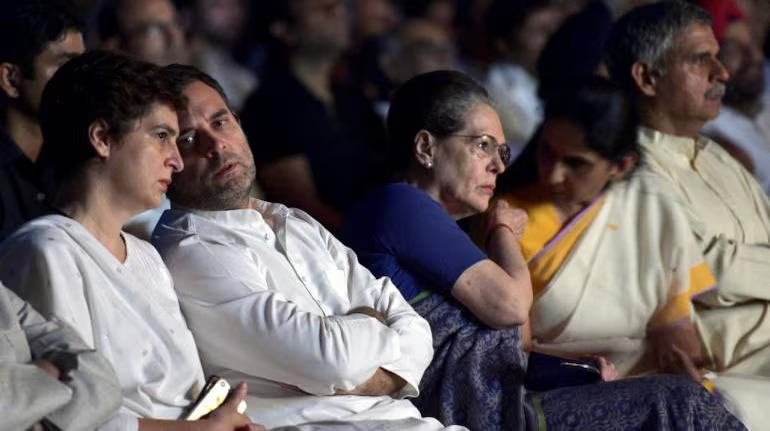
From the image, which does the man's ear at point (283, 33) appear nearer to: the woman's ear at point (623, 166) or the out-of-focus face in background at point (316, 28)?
the out-of-focus face in background at point (316, 28)

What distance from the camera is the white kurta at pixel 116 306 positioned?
3.19 meters

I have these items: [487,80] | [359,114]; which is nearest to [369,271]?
[359,114]

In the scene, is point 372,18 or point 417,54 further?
point 372,18

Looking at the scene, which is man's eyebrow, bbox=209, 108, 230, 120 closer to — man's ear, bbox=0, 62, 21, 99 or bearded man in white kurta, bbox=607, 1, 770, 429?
man's ear, bbox=0, 62, 21, 99

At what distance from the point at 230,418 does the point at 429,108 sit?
50.8 inches

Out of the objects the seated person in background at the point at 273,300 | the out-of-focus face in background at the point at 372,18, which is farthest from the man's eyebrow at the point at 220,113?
the out-of-focus face in background at the point at 372,18

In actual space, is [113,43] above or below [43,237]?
below

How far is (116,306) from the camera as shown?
332 centimetres

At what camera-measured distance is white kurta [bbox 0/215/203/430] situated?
126 inches

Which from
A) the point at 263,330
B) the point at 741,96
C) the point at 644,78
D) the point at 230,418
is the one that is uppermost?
the point at 644,78

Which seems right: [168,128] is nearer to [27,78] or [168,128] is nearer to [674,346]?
[27,78]

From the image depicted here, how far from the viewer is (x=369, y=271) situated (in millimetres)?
3945

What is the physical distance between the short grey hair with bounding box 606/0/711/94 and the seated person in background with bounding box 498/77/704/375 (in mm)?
545

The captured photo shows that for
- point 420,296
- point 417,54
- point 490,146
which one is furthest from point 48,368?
point 417,54
